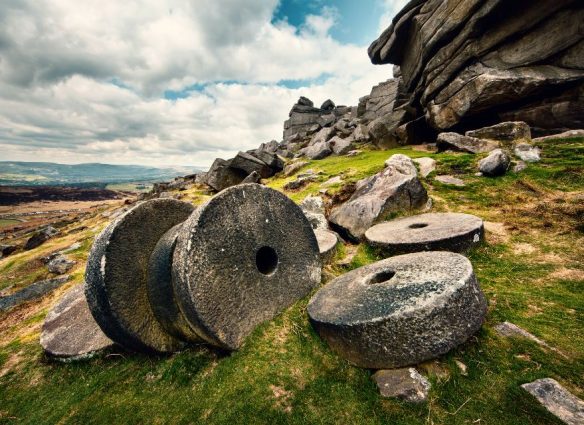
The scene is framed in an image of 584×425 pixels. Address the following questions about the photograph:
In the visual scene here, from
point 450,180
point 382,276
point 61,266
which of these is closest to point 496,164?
point 450,180

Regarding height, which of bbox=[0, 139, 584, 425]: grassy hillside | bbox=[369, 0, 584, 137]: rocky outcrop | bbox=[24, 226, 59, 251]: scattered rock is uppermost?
bbox=[369, 0, 584, 137]: rocky outcrop

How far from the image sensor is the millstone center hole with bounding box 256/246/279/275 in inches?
196

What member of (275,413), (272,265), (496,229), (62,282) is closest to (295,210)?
(272,265)

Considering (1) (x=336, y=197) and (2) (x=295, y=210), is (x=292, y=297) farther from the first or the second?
(1) (x=336, y=197)

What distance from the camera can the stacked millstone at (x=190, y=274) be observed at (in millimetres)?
3889

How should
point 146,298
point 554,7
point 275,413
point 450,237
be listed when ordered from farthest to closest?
point 554,7
point 450,237
point 146,298
point 275,413

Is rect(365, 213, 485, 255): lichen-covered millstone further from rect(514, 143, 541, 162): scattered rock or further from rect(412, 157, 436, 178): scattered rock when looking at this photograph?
rect(514, 143, 541, 162): scattered rock

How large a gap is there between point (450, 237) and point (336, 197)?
6024 mm

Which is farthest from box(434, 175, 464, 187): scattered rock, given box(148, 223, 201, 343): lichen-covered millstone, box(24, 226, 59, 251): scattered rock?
box(24, 226, 59, 251): scattered rock

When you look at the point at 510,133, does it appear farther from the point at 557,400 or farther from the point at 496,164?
the point at 557,400

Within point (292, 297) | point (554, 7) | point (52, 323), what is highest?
point (554, 7)

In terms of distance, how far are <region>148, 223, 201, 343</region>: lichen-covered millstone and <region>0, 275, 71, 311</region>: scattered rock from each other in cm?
794

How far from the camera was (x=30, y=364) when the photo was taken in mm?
5258

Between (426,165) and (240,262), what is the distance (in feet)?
33.2
